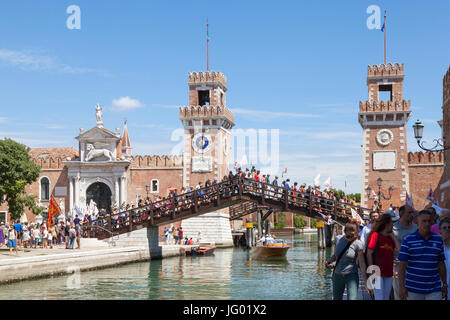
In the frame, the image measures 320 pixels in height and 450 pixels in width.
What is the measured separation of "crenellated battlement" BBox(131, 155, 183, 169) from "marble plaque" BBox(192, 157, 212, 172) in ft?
4.48

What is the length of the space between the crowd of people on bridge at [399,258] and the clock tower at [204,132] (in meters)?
35.9

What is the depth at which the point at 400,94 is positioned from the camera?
143 feet

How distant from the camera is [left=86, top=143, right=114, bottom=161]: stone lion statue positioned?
148 feet

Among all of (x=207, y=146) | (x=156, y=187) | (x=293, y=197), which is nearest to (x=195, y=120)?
(x=207, y=146)

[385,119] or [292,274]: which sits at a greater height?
[385,119]

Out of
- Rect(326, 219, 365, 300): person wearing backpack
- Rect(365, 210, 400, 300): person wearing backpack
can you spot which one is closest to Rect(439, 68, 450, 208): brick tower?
Rect(326, 219, 365, 300): person wearing backpack

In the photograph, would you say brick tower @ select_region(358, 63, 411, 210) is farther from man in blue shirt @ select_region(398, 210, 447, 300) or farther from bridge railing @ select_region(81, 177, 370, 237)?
man in blue shirt @ select_region(398, 210, 447, 300)

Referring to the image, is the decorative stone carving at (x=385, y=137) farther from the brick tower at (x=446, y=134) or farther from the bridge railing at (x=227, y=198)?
the bridge railing at (x=227, y=198)

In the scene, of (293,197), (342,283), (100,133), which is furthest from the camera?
(100,133)

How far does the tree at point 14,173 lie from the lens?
1379 inches

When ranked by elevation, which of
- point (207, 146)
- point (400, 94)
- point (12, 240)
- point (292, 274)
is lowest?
point (292, 274)

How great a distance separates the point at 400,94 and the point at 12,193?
26.0 m

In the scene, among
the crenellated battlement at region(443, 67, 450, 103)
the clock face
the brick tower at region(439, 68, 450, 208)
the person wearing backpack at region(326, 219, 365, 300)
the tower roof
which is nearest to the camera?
the person wearing backpack at region(326, 219, 365, 300)
